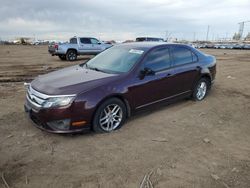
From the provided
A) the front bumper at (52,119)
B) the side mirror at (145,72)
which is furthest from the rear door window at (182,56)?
the front bumper at (52,119)

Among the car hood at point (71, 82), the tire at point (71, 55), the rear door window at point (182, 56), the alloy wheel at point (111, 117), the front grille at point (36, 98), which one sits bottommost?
the tire at point (71, 55)

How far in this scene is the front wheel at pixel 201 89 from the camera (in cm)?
636

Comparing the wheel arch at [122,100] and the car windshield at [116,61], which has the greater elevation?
the car windshield at [116,61]

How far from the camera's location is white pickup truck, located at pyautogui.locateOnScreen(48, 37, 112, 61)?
17562mm

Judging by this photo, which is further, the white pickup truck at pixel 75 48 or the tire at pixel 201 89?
the white pickup truck at pixel 75 48

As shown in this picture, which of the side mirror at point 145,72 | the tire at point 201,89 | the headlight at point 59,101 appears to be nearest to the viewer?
the headlight at point 59,101

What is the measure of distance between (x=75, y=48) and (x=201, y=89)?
513 inches

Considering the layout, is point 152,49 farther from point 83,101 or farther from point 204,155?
point 204,155

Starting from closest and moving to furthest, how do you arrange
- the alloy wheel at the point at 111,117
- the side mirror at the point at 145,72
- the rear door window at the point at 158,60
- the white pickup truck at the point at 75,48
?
the alloy wheel at the point at 111,117 < the side mirror at the point at 145,72 < the rear door window at the point at 158,60 < the white pickup truck at the point at 75,48

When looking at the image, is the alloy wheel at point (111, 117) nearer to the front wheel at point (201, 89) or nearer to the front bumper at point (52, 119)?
the front bumper at point (52, 119)

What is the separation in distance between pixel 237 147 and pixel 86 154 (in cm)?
234

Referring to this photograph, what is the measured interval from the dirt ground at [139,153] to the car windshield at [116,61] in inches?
42.0

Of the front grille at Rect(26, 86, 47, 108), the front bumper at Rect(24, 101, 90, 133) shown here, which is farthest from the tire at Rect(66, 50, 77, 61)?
the front bumper at Rect(24, 101, 90, 133)

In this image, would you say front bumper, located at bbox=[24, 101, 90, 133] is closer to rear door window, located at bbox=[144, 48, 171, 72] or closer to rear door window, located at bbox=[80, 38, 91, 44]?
rear door window, located at bbox=[144, 48, 171, 72]
